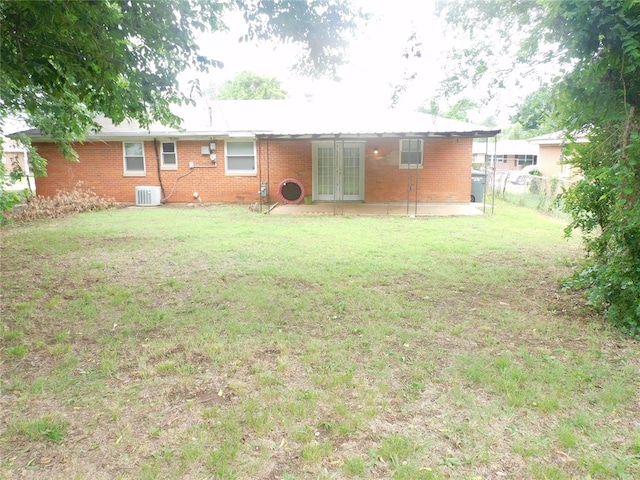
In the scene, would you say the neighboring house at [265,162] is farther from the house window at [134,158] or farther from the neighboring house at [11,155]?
the neighboring house at [11,155]

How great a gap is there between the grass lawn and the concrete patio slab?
5.74 meters

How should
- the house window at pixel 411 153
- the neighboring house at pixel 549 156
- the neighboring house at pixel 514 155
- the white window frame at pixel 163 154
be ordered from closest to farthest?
the house window at pixel 411 153
the white window frame at pixel 163 154
the neighboring house at pixel 549 156
the neighboring house at pixel 514 155

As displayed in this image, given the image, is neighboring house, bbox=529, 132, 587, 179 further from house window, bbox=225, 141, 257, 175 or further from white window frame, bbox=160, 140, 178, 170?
white window frame, bbox=160, 140, 178, 170

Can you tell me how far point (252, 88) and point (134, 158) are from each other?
29292 millimetres

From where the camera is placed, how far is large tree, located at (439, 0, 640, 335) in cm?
395

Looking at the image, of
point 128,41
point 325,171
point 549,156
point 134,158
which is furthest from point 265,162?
point 549,156

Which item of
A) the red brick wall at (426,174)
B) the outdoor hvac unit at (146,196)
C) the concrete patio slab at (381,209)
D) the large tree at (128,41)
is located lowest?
the concrete patio slab at (381,209)

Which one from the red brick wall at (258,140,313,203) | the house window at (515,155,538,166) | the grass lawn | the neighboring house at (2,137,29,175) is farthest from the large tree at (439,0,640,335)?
the house window at (515,155,538,166)

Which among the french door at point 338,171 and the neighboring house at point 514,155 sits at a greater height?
the neighboring house at point 514,155

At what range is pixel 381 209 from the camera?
14.0m

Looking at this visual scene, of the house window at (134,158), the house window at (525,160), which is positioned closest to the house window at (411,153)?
the house window at (134,158)

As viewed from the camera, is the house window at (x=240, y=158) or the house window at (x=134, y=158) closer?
the house window at (x=240, y=158)

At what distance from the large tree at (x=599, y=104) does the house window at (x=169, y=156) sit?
12.1m

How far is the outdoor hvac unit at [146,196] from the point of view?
1545 cm
